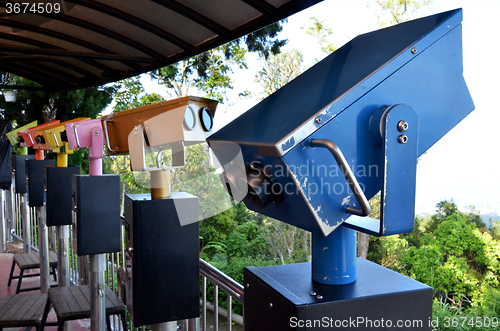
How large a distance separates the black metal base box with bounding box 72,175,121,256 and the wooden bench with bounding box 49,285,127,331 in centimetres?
33

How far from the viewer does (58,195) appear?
2.93 metres

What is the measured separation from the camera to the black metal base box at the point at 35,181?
139 inches

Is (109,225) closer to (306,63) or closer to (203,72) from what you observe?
(203,72)

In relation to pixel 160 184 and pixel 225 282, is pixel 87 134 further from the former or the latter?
pixel 225 282

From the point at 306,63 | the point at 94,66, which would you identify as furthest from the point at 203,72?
the point at 94,66

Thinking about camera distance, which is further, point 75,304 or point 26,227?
point 26,227

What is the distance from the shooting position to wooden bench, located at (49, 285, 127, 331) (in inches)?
85.0

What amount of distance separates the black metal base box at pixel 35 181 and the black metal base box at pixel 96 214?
157cm

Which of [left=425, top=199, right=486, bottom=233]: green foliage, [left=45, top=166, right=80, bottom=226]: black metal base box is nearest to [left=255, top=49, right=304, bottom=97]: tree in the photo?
[left=425, top=199, right=486, bottom=233]: green foliage

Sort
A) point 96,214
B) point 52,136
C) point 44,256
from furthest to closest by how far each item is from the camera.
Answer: point 44,256 → point 52,136 → point 96,214

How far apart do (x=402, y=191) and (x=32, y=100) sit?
8.00 meters

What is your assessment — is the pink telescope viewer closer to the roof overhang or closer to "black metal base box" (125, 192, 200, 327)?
"black metal base box" (125, 192, 200, 327)

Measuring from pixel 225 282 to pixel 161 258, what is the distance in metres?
0.30

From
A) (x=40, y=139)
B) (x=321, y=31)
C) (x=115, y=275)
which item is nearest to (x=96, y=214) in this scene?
(x=40, y=139)
